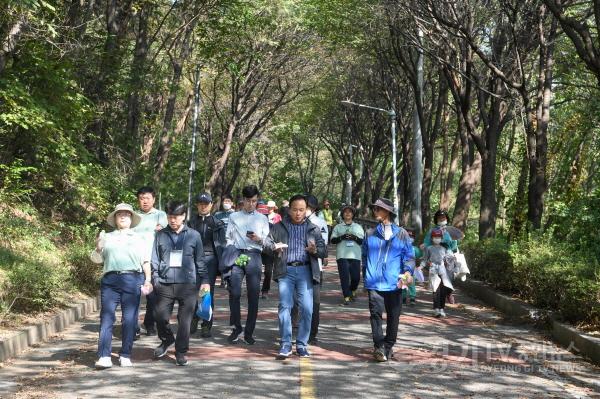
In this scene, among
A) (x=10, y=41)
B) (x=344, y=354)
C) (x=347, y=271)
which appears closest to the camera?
(x=344, y=354)

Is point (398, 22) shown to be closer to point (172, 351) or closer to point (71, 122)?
point (71, 122)

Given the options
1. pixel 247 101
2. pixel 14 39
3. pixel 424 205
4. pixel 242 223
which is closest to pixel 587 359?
pixel 242 223

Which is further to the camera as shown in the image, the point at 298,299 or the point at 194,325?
the point at 194,325

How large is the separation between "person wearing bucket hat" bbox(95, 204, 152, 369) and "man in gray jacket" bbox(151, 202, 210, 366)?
17cm

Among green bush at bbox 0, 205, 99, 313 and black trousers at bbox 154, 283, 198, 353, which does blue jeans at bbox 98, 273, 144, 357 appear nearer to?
black trousers at bbox 154, 283, 198, 353

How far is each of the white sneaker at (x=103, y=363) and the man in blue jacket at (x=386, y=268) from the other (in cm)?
282

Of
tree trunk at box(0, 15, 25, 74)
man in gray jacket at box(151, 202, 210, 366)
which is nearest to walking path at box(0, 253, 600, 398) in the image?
man in gray jacket at box(151, 202, 210, 366)

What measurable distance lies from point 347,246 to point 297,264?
5811mm

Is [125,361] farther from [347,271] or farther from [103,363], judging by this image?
[347,271]

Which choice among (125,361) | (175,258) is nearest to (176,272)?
(175,258)

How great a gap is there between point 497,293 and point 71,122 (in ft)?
28.0

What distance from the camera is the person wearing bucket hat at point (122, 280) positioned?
855 cm

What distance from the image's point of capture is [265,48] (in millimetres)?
33062

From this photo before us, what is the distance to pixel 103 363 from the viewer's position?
8.43 meters
